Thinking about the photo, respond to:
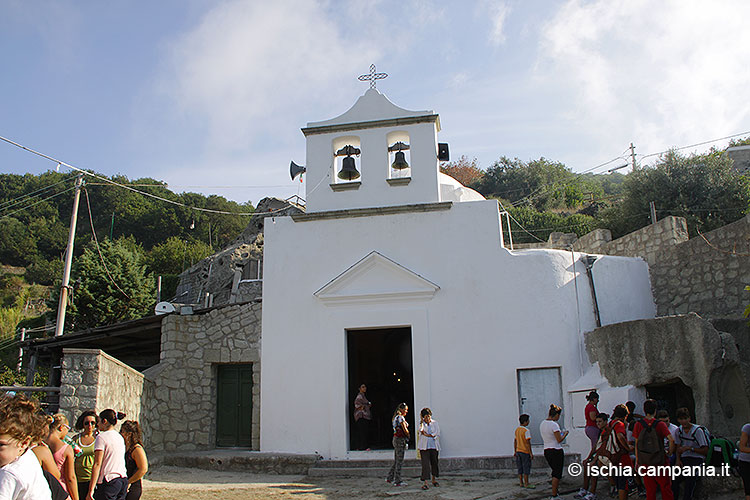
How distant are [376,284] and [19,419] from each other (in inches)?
341

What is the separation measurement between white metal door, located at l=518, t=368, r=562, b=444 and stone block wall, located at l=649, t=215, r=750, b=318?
10.4ft

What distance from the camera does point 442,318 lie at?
11703 mm

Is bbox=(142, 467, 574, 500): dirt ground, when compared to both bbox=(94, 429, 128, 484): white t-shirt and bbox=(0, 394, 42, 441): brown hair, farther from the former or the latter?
bbox=(0, 394, 42, 441): brown hair

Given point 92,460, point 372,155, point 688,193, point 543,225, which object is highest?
point 543,225

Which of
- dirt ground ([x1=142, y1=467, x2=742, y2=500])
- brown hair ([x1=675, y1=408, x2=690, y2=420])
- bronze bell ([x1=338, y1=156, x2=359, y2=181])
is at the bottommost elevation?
dirt ground ([x1=142, y1=467, x2=742, y2=500])

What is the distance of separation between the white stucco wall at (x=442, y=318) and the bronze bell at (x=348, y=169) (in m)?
1.04

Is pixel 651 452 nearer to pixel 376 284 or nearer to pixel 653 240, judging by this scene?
pixel 376 284

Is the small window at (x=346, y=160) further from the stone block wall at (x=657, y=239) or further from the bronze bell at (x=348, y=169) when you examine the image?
the stone block wall at (x=657, y=239)

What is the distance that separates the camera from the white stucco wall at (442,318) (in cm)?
1127

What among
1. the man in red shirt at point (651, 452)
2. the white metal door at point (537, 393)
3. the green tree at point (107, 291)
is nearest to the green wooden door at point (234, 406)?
the white metal door at point (537, 393)

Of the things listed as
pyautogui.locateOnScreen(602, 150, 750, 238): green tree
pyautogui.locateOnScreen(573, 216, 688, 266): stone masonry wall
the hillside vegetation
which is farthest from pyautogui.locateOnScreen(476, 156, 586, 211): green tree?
pyautogui.locateOnScreen(573, 216, 688, 266): stone masonry wall

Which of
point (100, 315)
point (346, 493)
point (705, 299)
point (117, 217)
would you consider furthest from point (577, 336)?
point (117, 217)

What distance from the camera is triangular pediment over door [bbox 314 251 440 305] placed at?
11.8 metres

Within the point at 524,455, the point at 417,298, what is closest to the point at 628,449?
the point at 524,455
